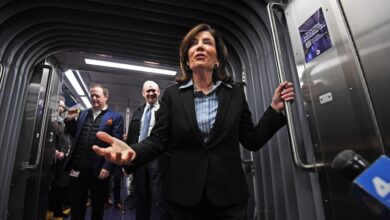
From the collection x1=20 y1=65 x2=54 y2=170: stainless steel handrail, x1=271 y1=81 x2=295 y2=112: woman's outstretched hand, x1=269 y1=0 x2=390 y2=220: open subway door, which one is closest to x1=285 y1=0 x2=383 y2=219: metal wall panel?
x1=269 y1=0 x2=390 y2=220: open subway door

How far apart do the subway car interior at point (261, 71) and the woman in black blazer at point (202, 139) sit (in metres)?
0.30

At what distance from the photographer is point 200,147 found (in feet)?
3.55

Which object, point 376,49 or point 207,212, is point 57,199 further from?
point 376,49

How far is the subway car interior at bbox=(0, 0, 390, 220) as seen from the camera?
113cm

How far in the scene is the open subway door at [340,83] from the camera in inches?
41.3

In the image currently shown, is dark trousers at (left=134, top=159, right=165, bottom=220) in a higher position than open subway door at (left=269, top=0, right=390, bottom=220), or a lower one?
lower

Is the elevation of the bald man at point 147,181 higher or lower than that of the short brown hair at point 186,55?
lower

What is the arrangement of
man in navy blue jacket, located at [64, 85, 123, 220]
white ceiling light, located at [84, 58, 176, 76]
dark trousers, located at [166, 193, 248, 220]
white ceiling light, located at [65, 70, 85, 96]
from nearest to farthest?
dark trousers, located at [166, 193, 248, 220], man in navy blue jacket, located at [64, 85, 123, 220], white ceiling light, located at [84, 58, 176, 76], white ceiling light, located at [65, 70, 85, 96]

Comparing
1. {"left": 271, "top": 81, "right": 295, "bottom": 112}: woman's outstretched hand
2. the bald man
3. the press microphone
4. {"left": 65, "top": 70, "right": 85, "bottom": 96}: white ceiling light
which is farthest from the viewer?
{"left": 65, "top": 70, "right": 85, "bottom": 96}: white ceiling light

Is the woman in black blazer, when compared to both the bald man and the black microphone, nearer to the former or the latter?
the black microphone

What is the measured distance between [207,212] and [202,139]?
327 millimetres

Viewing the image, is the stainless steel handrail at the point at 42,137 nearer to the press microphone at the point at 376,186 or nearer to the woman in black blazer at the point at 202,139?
the woman in black blazer at the point at 202,139

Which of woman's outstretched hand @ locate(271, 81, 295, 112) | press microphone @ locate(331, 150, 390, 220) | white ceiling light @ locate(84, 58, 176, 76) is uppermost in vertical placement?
white ceiling light @ locate(84, 58, 176, 76)

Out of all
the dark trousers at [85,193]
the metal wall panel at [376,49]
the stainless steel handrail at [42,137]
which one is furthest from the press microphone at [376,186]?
the stainless steel handrail at [42,137]
